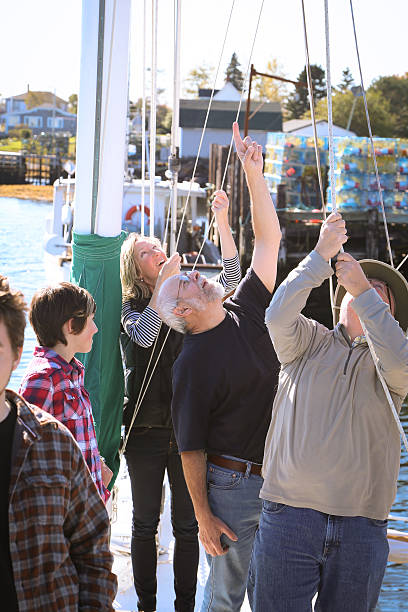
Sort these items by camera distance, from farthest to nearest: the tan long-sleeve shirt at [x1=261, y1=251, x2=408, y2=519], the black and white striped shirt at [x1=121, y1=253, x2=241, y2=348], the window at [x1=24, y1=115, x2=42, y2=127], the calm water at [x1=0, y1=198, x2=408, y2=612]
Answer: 1. the window at [x1=24, y1=115, x2=42, y2=127]
2. the calm water at [x1=0, y1=198, x2=408, y2=612]
3. the black and white striped shirt at [x1=121, y1=253, x2=241, y2=348]
4. the tan long-sleeve shirt at [x1=261, y1=251, x2=408, y2=519]

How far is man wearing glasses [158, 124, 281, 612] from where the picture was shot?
253 cm

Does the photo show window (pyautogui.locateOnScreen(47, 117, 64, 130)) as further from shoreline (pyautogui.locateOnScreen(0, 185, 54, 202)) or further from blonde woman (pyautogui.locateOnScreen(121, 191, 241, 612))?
blonde woman (pyautogui.locateOnScreen(121, 191, 241, 612))

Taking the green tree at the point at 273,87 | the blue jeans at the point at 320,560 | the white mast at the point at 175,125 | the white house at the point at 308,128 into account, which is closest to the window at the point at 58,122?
the green tree at the point at 273,87

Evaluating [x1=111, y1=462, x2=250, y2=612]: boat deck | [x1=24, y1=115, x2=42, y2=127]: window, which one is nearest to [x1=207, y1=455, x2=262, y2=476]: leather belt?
[x1=111, y1=462, x2=250, y2=612]: boat deck

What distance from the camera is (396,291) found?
91.7 inches

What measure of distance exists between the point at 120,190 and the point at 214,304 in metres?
1.06

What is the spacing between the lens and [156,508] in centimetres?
326

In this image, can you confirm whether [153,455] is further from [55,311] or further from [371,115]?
[371,115]

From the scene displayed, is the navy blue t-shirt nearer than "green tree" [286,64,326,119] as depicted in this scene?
Yes

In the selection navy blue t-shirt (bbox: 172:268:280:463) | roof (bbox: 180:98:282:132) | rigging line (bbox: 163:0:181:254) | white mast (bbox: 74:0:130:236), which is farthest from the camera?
roof (bbox: 180:98:282:132)

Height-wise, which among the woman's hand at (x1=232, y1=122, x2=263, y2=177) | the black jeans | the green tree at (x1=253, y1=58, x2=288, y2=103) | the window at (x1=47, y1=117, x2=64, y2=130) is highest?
the green tree at (x1=253, y1=58, x2=288, y2=103)

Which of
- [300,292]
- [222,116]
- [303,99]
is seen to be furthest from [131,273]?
[303,99]

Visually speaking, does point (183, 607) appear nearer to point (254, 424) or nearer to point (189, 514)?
point (189, 514)

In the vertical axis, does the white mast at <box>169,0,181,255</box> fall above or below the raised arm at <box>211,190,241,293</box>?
above
